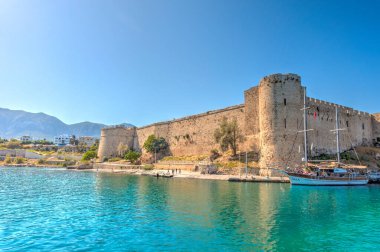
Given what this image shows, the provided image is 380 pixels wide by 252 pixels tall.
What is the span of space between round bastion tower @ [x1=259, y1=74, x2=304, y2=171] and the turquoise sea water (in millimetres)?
10311

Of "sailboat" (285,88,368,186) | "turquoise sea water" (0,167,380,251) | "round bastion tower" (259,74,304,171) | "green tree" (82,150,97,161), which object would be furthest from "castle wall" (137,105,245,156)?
"turquoise sea water" (0,167,380,251)

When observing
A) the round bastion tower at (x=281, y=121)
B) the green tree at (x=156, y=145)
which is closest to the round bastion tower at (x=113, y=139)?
the green tree at (x=156, y=145)

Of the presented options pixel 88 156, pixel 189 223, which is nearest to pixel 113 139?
pixel 88 156

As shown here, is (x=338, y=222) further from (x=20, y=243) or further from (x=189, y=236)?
(x=20, y=243)

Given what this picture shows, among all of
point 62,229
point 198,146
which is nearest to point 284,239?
point 62,229

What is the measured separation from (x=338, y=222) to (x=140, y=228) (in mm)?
7899

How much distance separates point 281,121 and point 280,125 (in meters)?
0.42

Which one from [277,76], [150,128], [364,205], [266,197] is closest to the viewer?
[364,205]

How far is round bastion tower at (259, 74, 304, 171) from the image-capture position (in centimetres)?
2705

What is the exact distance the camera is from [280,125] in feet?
90.2

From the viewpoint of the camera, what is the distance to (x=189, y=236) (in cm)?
911

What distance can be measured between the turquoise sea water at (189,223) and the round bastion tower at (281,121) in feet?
33.8

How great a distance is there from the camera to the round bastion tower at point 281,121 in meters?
27.0

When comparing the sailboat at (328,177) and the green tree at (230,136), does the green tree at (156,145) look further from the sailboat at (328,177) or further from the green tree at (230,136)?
the sailboat at (328,177)
